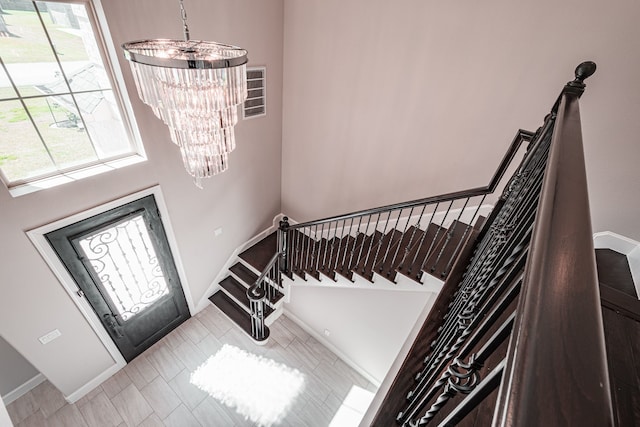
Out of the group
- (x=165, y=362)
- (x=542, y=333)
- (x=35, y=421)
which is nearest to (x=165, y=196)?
(x=165, y=362)

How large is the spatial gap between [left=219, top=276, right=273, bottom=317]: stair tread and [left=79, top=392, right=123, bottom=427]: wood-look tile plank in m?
1.78

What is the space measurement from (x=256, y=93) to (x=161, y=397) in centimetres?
383

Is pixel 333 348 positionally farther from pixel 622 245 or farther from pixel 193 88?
pixel 193 88

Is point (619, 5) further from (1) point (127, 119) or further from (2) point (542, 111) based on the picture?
(1) point (127, 119)

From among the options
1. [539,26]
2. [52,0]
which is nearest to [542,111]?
[539,26]

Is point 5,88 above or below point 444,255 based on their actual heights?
above

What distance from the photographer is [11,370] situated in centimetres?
301

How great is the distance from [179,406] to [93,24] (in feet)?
12.7

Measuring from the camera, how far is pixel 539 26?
221 centimetres

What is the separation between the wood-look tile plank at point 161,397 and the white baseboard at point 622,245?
449 centimetres

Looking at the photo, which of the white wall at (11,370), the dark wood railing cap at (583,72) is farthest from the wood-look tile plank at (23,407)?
the dark wood railing cap at (583,72)

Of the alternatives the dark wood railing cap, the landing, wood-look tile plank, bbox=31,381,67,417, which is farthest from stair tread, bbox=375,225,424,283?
wood-look tile plank, bbox=31,381,67,417

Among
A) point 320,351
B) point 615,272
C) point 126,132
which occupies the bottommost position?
point 320,351

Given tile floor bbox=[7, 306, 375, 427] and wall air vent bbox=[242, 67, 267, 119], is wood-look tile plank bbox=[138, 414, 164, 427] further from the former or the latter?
wall air vent bbox=[242, 67, 267, 119]
